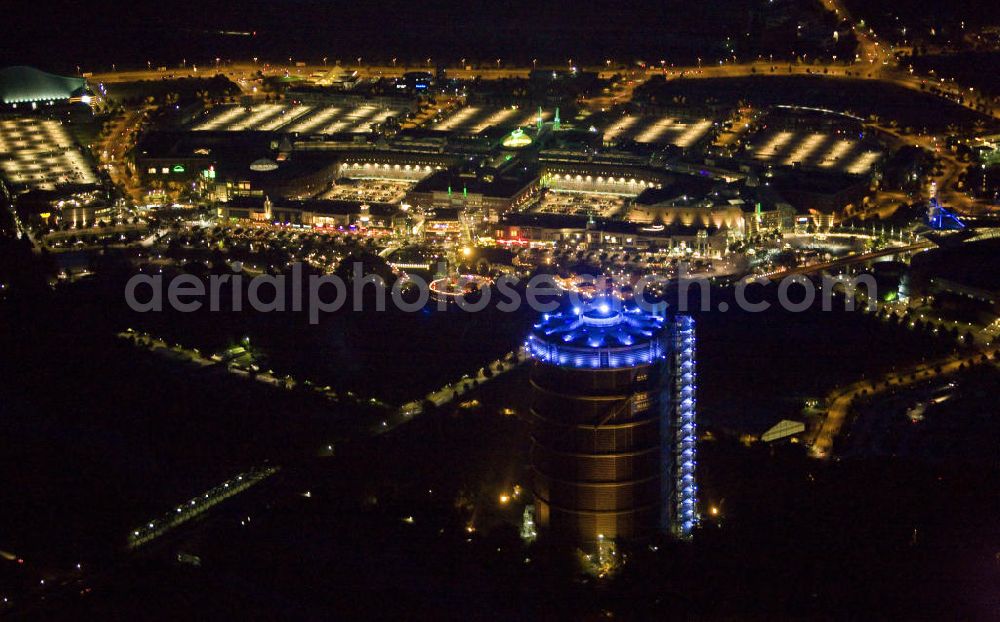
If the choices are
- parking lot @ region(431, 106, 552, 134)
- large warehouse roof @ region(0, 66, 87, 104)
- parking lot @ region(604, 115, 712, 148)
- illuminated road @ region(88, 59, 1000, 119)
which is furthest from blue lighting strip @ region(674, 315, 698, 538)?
large warehouse roof @ region(0, 66, 87, 104)

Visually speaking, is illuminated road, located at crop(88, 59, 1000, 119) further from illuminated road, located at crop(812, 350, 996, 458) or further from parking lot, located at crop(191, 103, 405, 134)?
illuminated road, located at crop(812, 350, 996, 458)

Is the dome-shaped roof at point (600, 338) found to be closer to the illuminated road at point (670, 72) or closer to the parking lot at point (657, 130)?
the parking lot at point (657, 130)

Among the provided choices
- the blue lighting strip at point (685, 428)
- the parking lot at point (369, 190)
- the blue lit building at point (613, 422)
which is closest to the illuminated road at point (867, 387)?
the blue lighting strip at point (685, 428)

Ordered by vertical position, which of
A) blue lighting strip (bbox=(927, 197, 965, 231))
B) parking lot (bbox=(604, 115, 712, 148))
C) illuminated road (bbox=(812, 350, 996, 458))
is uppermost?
parking lot (bbox=(604, 115, 712, 148))

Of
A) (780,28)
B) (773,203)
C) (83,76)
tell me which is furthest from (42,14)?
(773,203)

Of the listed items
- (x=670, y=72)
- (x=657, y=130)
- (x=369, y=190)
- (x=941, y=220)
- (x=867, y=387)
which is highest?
(x=670, y=72)

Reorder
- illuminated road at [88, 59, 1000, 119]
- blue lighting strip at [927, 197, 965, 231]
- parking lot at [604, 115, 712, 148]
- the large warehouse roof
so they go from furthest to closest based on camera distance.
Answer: illuminated road at [88, 59, 1000, 119] < the large warehouse roof < parking lot at [604, 115, 712, 148] < blue lighting strip at [927, 197, 965, 231]

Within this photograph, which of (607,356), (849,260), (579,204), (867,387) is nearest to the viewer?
(607,356)

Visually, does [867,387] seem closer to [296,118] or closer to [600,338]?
[600,338]

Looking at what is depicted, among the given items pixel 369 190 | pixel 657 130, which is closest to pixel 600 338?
pixel 369 190
